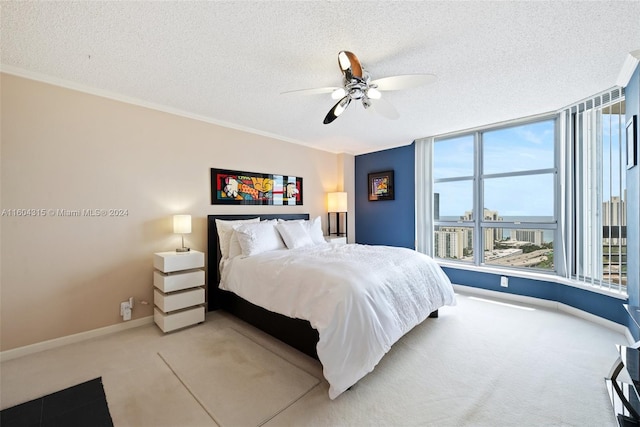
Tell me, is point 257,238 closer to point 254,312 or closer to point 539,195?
point 254,312

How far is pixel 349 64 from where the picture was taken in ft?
6.42

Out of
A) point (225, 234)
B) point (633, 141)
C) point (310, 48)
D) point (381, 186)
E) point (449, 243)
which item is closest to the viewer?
point (310, 48)

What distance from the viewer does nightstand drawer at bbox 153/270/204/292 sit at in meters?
2.77

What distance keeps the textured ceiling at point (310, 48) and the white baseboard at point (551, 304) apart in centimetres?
245

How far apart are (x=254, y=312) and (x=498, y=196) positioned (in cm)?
380

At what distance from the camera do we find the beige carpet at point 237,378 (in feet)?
5.58

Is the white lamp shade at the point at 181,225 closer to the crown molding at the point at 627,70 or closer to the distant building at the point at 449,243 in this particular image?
the distant building at the point at 449,243

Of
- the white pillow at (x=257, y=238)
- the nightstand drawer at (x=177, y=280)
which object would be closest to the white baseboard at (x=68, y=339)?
the nightstand drawer at (x=177, y=280)

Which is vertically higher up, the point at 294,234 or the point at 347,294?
the point at 294,234

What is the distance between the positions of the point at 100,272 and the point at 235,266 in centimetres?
135

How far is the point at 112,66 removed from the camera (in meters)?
2.31

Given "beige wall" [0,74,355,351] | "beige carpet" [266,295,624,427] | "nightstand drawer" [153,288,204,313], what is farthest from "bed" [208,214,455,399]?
"beige wall" [0,74,355,351]

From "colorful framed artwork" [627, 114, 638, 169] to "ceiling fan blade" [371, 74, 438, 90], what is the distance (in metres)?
1.89

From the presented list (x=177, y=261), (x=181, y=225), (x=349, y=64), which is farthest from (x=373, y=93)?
(x=177, y=261)
